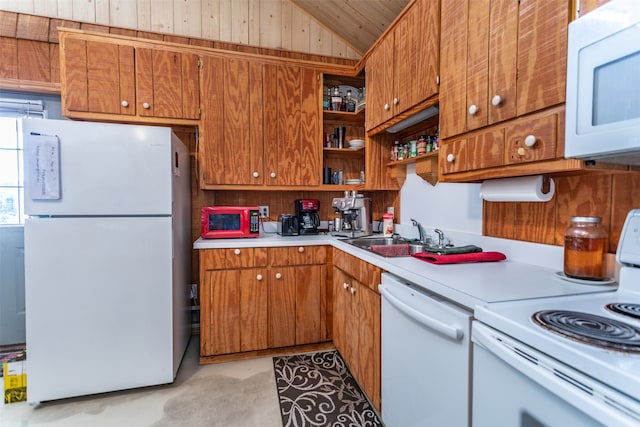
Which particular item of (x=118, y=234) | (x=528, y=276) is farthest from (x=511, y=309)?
(x=118, y=234)

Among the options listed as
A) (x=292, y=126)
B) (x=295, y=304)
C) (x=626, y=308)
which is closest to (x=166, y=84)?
(x=292, y=126)

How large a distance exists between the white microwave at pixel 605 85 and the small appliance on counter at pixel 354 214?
1578 millimetres

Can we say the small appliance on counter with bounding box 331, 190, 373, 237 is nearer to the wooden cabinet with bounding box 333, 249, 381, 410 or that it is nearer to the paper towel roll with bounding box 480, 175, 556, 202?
the wooden cabinet with bounding box 333, 249, 381, 410

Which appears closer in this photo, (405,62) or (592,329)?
(592,329)

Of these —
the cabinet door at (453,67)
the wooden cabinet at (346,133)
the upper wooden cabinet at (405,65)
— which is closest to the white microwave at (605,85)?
the cabinet door at (453,67)

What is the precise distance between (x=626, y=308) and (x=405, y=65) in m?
1.52

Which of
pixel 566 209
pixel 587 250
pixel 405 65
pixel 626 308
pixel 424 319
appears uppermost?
pixel 405 65

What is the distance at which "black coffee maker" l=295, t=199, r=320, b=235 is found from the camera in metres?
2.62

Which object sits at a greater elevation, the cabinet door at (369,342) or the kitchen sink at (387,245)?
the kitchen sink at (387,245)

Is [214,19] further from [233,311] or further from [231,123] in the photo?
[233,311]

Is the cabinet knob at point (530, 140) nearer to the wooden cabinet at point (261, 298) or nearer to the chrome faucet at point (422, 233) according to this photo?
the chrome faucet at point (422, 233)

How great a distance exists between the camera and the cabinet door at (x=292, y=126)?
8.27 ft

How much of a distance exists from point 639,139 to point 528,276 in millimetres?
613

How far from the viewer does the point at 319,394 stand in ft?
6.02
